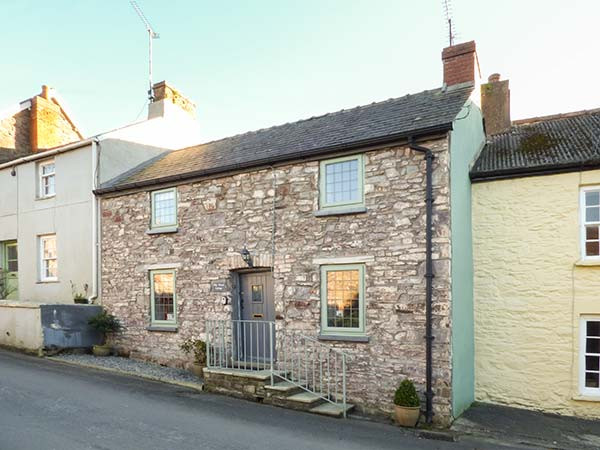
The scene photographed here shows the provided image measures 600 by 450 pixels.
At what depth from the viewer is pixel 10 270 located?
16359 mm

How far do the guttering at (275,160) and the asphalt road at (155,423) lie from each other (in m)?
5.13

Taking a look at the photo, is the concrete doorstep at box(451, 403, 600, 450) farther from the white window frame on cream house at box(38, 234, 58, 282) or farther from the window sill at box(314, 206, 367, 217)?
the white window frame on cream house at box(38, 234, 58, 282)

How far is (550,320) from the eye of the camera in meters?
9.16

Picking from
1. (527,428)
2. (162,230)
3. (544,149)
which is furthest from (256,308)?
(544,149)

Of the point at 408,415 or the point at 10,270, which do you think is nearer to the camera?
the point at 408,415

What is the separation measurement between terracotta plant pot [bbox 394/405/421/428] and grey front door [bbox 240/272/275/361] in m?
3.51

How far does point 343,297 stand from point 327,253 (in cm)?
98

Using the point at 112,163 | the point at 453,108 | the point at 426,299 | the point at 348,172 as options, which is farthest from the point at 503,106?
the point at 112,163

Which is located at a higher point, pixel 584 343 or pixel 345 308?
pixel 345 308

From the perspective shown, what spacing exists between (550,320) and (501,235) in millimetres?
1963

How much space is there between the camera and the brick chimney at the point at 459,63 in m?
10.8

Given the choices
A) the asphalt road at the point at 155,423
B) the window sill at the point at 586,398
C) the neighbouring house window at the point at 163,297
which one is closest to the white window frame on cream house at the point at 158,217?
the neighbouring house window at the point at 163,297

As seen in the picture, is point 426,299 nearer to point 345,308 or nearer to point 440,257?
point 440,257

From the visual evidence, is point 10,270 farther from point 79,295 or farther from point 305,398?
point 305,398
